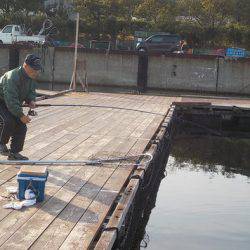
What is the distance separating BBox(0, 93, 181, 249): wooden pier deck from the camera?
4.68 meters

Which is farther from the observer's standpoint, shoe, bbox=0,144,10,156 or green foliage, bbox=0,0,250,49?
green foliage, bbox=0,0,250,49

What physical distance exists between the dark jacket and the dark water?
2.59 m

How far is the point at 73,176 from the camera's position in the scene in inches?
263

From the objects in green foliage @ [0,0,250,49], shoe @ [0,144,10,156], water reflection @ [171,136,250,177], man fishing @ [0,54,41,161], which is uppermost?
green foliage @ [0,0,250,49]

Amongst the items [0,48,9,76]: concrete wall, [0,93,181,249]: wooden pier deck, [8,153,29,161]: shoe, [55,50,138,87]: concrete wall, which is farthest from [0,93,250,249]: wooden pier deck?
[0,48,9,76]: concrete wall

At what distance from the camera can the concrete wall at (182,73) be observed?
26.6 meters

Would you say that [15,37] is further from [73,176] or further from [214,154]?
[73,176]

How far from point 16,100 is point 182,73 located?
21019 mm

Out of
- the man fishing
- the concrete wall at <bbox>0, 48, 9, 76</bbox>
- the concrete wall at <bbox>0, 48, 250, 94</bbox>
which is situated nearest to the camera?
the man fishing

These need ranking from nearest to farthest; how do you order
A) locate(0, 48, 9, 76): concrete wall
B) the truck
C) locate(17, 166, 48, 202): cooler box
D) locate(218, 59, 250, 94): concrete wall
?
locate(17, 166, 48, 202): cooler box, locate(218, 59, 250, 94): concrete wall, locate(0, 48, 9, 76): concrete wall, the truck

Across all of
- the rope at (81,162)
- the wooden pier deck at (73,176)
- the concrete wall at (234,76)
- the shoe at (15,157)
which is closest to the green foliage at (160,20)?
the concrete wall at (234,76)

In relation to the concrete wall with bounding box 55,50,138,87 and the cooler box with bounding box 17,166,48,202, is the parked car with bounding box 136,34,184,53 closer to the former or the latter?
the concrete wall with bounding box 55,50,138,87

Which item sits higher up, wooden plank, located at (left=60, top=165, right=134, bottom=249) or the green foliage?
the green foliage

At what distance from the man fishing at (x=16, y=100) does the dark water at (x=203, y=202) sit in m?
2.25
